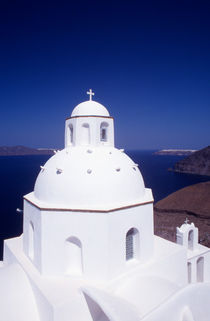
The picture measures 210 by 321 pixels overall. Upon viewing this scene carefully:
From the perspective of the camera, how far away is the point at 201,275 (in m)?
11.4

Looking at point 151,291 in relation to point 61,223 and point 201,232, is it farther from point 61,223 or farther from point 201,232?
→ point 201,232

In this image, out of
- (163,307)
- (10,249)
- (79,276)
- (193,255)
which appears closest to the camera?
(163,307)

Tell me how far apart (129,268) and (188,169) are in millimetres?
88636

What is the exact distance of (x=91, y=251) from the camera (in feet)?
24.2

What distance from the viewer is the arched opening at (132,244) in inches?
328

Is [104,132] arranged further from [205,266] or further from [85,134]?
[205,266]

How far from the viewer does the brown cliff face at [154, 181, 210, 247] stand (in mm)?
19766

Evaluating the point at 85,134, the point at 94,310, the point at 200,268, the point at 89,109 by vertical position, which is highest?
the point at 89,109

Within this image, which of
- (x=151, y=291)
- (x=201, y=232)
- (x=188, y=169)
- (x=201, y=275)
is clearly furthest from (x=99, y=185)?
(x=188, y=169)

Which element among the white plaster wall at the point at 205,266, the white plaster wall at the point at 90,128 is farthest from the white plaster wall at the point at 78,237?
the white plaster wall at the point at 205,266

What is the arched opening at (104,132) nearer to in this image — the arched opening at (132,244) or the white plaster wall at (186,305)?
the arched opening at (132,244)

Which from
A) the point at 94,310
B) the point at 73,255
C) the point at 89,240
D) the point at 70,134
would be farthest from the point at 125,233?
the point at 70,134

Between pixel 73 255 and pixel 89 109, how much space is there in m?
5.44

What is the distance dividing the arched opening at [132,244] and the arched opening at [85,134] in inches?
150
